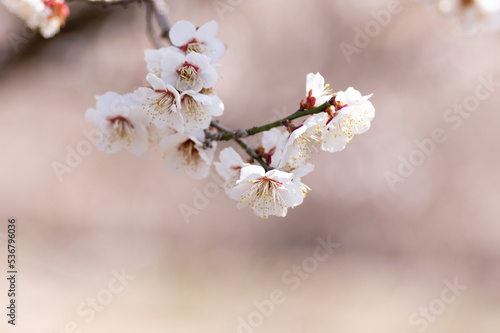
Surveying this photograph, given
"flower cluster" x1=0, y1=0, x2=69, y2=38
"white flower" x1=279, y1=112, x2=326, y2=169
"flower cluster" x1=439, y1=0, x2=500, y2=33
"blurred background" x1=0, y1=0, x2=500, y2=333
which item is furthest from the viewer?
"blurred background" x1=0, y1=0, x2=500, y2=333

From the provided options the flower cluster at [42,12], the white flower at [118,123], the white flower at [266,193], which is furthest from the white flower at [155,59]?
the flower cluster at [42,12]

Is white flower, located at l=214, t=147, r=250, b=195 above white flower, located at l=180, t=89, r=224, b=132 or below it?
below

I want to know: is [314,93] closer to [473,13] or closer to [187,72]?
[187,72]

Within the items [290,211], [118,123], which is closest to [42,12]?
[118,123]

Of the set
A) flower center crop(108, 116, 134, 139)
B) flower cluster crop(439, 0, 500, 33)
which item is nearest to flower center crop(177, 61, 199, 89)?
flower center crop(108, 116, 134, 139)

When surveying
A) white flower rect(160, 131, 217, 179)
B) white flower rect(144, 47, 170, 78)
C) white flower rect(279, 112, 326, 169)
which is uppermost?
white flower rect(144, 47, 170, 78)

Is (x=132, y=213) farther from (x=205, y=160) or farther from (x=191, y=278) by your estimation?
(x=205, y=160)

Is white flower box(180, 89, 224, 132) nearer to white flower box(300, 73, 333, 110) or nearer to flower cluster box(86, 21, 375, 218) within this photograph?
flower cluster box(86, 21, 375, 218)
